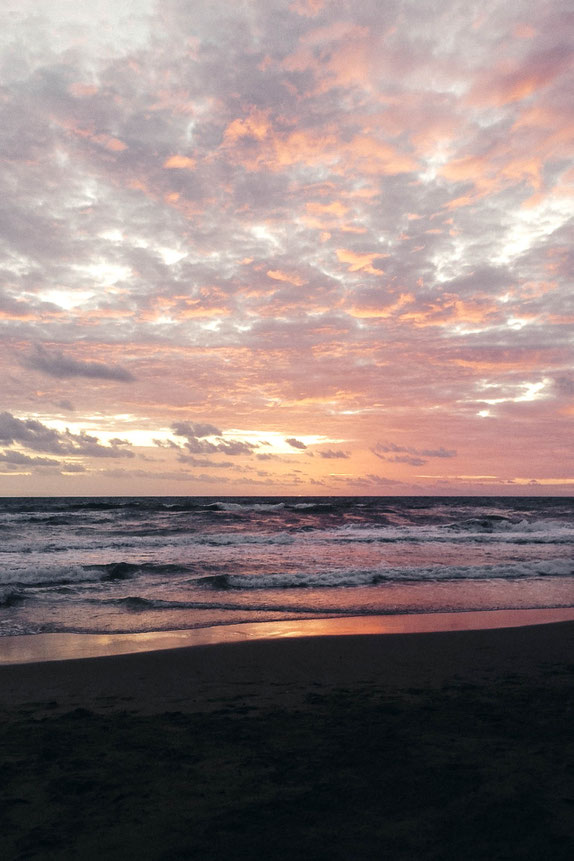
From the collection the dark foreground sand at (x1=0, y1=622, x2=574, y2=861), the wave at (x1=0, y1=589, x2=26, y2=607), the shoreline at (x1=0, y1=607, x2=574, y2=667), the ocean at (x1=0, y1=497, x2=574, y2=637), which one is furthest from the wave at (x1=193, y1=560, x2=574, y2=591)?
the dark foreground sand at (x1=0, y1=622, x2=574, y2=861)

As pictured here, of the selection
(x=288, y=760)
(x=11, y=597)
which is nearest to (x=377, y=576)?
(x=11, y=597)

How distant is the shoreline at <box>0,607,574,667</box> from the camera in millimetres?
9203

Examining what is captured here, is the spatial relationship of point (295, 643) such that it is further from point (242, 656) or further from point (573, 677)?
point (573, 677)

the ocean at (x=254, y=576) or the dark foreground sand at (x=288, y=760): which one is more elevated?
the dark foreground sand at (x=288, y=760)

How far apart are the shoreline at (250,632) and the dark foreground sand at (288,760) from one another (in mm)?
1039

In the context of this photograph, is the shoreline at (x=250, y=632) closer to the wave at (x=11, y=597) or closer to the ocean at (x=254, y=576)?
the ocean at (x=254, y=576)

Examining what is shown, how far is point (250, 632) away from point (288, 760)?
5874 millimetres

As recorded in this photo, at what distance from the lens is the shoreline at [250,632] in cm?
920

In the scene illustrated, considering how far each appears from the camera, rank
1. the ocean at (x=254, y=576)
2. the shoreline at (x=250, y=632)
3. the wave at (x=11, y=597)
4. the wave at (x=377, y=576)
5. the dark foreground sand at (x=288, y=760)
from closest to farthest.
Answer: the dark foreground sand at (x=288, y=760) < the shoreline at (x=250, y=632) < the ocean at (x=254, y=576) < the wave at (x=11, y=597) < the wave at (x=377, y=576)

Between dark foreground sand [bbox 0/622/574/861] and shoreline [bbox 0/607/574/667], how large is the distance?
1.04 m

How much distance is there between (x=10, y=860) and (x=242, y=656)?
527cm

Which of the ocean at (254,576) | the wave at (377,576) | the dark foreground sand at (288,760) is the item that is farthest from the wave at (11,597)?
the dark foreground sand at (288,760)

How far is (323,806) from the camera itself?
407cm

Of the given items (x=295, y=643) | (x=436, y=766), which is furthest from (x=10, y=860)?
(x=295, y=643)
